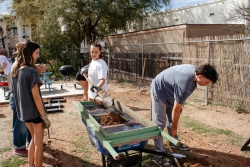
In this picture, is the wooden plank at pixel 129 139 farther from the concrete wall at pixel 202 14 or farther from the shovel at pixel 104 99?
the concrete wall at pixel 202 14

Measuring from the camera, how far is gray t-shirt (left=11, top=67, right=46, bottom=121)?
2.69m

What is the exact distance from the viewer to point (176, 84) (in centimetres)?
295

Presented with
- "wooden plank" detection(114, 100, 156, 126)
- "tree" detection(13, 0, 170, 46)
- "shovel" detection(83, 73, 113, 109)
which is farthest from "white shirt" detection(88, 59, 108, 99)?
"tree" detection(13, 0, 170, 46)

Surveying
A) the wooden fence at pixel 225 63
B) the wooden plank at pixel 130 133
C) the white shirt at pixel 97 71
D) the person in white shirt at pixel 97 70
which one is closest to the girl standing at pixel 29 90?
the wooden plank at pixel 130 133

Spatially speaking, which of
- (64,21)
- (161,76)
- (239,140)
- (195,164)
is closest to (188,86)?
(161,76)

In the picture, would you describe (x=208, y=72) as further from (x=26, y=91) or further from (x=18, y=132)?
(x=18, y=132)

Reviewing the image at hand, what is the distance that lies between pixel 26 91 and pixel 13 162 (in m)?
1.57

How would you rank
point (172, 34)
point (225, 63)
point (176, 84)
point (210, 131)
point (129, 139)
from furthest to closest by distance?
1. point (172, 34)
2. point (225, 63)
3. point (210, 131)
4. point (176, 84)
5. point (129, 139)

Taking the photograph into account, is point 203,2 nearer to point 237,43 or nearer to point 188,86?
point 237,43

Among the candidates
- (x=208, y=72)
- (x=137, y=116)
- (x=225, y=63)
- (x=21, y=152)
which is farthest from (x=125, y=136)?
(x=225, y=63)

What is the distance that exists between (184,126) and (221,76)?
2471mm

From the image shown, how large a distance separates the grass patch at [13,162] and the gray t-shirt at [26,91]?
118 centimetres

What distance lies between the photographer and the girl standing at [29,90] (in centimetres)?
270

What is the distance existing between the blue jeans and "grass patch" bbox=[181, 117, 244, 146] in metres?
3.44
